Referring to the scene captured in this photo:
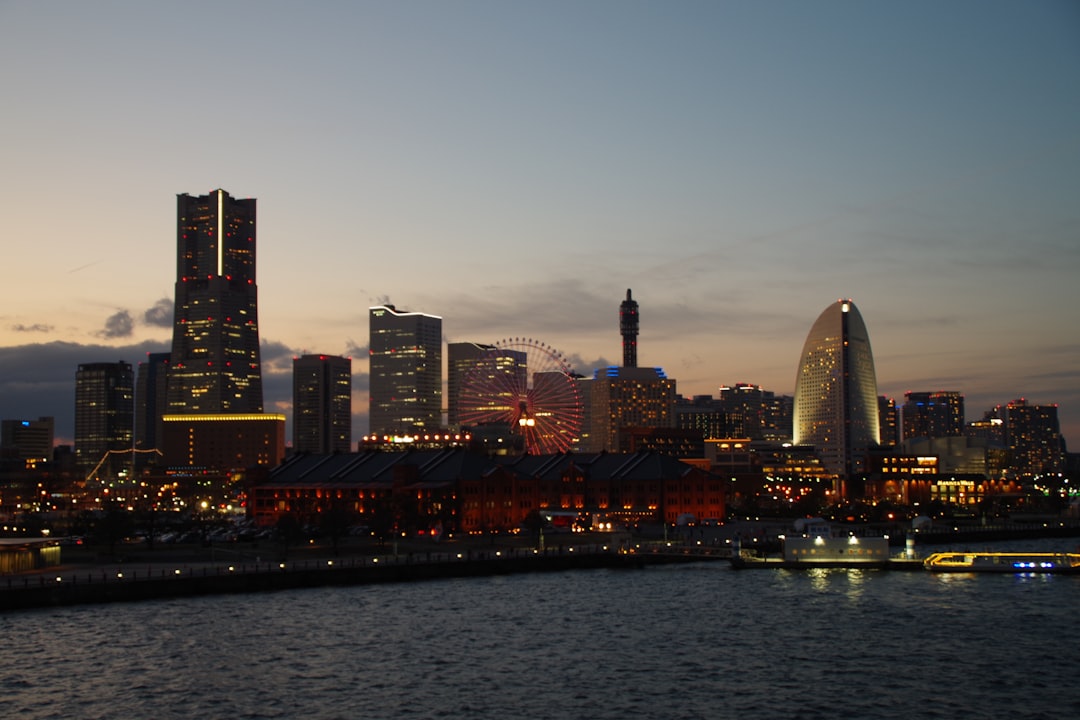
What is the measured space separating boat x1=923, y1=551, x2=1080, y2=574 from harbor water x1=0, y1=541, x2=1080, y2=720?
47.3ft

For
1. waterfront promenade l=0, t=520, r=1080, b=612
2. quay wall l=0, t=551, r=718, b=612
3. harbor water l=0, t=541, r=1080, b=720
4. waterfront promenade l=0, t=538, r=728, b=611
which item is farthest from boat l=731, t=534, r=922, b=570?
harbor water l=0, t=541, r=1080, b=720

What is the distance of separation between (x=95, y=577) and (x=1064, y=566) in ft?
295

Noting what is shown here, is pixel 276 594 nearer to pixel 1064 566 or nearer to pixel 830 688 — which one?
pixel 830 688

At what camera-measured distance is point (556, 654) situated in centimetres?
7488

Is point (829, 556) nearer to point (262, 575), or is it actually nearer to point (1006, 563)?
point (1006, 563)

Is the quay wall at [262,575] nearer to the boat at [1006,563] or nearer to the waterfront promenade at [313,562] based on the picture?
the waterfront promenade at [313,562]

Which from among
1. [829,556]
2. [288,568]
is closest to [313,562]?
[288,568]

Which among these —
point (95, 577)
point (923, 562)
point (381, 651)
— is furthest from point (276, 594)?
point (923, 562)

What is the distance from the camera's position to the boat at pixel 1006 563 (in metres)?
122

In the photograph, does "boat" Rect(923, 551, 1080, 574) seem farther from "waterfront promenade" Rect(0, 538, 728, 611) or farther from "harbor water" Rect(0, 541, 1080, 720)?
"waterfront promenade" Rect(0, 538, 728, 611)

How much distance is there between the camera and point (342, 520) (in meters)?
145

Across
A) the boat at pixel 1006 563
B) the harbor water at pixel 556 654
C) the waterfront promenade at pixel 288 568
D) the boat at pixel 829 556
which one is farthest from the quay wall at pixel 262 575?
the boat at pixel 1006 563

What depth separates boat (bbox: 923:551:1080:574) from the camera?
122 meters

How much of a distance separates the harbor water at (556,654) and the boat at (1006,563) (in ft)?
47.3
